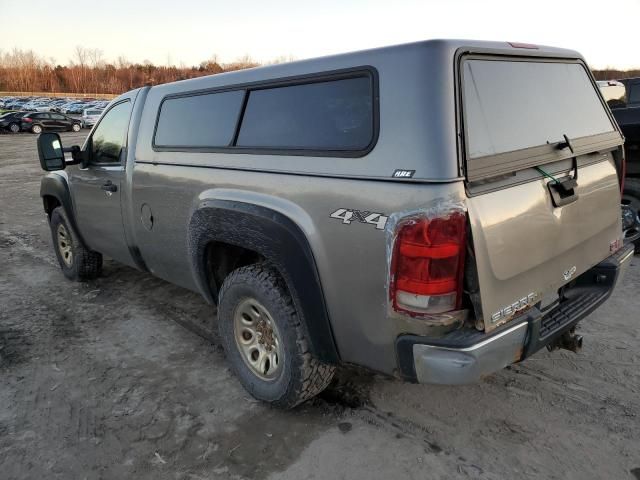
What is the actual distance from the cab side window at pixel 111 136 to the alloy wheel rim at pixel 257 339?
6.13 ft

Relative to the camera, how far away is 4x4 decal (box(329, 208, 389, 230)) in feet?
6.96

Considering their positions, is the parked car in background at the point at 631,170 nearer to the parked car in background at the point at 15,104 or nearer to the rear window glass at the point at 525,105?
the rear window glass at the point at 525,105

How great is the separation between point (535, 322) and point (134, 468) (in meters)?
2.10

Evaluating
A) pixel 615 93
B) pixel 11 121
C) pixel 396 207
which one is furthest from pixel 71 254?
pixel 11 121

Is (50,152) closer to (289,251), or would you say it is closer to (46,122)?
(289,251)

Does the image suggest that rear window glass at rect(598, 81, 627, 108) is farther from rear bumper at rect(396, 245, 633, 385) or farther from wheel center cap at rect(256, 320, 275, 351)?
wheel center cap at rect(256, 320, 275, 351)

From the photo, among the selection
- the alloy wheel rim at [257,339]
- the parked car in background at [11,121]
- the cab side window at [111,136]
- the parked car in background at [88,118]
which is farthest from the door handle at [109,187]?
the parked car in background at [11,121]

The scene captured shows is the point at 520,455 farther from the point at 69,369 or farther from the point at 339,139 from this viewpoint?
the point at 69,369

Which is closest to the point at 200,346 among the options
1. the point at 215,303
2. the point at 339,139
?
the point at 215,303

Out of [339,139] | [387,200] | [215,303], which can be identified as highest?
[339,139]

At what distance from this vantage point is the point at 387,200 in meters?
2.11

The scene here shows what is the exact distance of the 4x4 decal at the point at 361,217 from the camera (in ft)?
6.96

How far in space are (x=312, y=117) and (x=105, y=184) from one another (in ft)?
7.79

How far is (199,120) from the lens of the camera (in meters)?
3.32
